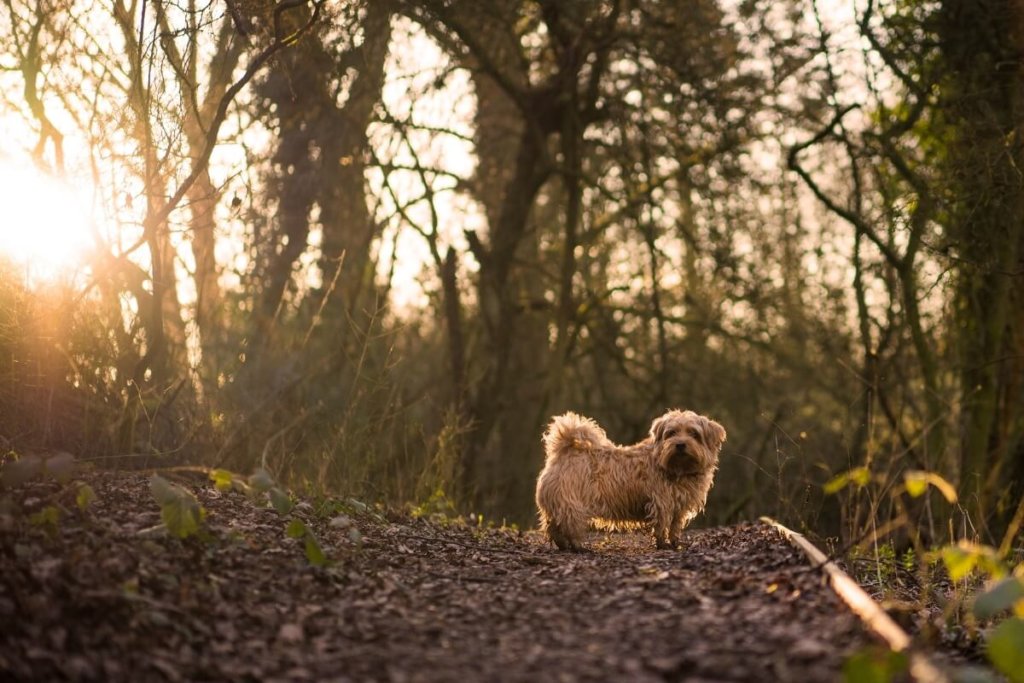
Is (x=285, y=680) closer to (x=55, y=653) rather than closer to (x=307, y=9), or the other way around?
(x=55, y=653)

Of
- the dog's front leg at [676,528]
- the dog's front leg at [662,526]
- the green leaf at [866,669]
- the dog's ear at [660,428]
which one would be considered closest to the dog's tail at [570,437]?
the dog's ear at [660,428]

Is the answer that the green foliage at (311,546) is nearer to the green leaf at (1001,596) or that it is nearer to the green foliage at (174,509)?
the green foliage at (174,509)

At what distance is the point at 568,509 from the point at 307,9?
6896 millimetres

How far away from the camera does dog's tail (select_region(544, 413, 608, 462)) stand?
9180 millimetres

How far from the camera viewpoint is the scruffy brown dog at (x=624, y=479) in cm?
895

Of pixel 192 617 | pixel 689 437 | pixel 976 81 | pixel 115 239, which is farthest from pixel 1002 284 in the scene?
pixel 192 617

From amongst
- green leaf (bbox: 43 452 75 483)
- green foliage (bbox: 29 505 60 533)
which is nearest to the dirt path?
green foliage (bbox: 29 505 60 533)

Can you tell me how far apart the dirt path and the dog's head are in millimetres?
1122

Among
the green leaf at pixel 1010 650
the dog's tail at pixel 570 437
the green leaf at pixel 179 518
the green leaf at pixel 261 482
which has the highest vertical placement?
the dog's tail at pixel 570 437

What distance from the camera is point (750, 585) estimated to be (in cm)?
659

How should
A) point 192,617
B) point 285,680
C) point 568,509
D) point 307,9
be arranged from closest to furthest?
point 285,680 → point 192,617 → point 568,509 → point 307,9

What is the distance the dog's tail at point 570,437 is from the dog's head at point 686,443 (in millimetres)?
526

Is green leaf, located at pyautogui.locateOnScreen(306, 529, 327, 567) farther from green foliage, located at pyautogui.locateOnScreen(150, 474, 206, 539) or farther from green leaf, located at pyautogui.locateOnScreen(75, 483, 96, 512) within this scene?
green leaf, located at pyautogui.locateOnScreen(75, 483, 96, 512)

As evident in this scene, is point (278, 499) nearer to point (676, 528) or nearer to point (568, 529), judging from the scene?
point (568, 529)
